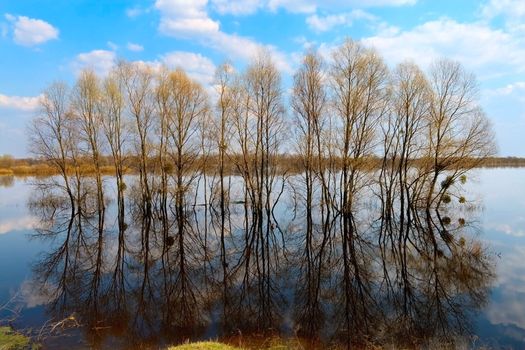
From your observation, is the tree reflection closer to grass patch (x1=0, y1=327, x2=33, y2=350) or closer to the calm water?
the calm water

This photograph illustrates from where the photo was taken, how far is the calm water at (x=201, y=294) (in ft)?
38.5

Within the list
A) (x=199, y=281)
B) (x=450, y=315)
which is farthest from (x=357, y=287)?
(x=199, y=281)

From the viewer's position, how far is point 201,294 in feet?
49.5

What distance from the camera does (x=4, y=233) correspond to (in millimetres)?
28672

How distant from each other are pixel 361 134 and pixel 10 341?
2932 centimetres

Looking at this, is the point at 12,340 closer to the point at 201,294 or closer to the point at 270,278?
the point at 201,294

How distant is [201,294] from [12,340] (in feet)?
21.1

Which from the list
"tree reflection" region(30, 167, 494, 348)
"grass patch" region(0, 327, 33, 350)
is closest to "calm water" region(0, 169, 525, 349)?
"tree reflection" region(30, 167, 494, 348)

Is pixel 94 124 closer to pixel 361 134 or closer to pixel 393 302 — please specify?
pixel 361 134

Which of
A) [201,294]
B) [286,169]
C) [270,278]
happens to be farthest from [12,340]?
[286,169]

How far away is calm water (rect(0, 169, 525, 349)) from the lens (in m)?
11.7

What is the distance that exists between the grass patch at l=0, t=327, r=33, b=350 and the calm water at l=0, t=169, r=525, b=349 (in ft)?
1.68

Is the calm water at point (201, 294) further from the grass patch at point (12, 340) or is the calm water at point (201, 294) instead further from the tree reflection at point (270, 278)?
the grass patch at point (12, 340)

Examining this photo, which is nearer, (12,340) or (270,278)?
(12,340)
